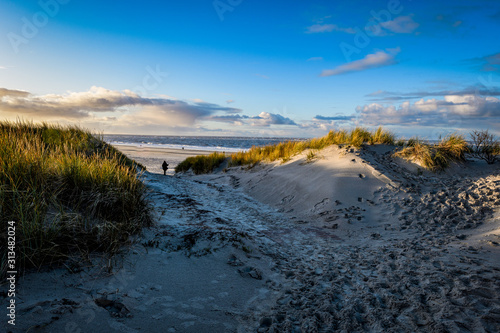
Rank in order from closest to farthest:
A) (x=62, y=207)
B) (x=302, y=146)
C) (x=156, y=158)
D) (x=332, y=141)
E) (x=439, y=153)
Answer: (x=62, y=207), (x=439, y=153), (x=332, y=141), (x=302, y=146), (x=156, y=158)

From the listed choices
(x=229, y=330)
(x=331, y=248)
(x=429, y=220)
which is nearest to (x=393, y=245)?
(x=331, y=248)

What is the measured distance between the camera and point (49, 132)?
7.58m

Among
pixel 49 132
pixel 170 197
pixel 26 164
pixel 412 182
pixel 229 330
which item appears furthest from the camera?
pixel 49 132

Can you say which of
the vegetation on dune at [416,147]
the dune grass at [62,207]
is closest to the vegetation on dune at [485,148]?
the vegetation on dune at [416,147]

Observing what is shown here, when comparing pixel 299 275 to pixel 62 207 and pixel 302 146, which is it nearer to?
pixel 62 207

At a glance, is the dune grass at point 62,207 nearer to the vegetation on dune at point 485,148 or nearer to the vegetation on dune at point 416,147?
the vegetation on dune at point 416,147

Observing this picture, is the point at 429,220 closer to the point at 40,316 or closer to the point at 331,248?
the point at 331,248

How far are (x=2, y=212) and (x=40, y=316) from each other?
1210 mm
